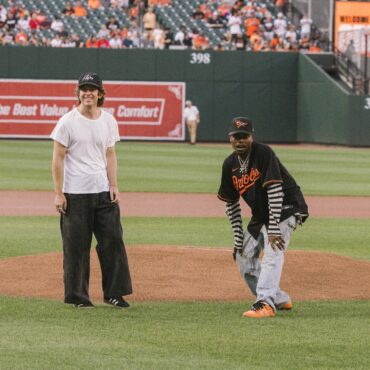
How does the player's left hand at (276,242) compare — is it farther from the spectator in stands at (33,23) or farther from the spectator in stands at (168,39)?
the spectator in stands at (33,23)

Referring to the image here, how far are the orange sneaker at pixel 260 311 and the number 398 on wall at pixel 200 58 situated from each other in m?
33.4

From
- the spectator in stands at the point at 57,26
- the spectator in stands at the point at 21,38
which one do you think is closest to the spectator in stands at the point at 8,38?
the spectator in stands at the point at 21,38

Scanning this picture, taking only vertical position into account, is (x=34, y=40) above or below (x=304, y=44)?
above

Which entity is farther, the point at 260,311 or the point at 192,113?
the point at 192,113

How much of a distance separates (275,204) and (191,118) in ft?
104

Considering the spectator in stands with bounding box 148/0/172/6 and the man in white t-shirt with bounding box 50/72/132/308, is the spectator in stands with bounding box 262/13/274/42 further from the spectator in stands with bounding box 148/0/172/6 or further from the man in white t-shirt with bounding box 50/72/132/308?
the man in white t-shirt with bounding box 50/72/132/308

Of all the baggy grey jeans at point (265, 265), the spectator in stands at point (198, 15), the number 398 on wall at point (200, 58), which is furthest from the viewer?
the spectator in stands at point (198, 15)

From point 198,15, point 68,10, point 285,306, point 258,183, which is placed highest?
point 68,10

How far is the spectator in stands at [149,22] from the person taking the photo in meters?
42.1

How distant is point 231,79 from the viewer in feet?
138

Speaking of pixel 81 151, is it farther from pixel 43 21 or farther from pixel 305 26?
pixel 305 26

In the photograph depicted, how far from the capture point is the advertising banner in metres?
41.3

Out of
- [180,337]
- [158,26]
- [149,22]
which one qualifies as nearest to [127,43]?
[149,22]

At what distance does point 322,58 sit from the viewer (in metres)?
42.8
